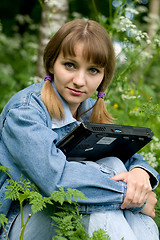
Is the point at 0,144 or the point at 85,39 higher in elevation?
the point at 85,39

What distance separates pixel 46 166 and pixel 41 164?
0.03m

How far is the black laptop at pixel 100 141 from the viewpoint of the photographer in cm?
189

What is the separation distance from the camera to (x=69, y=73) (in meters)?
2.09

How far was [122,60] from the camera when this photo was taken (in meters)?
3.28

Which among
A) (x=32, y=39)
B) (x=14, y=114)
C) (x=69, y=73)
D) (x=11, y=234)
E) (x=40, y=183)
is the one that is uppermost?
(x=69, y=73)

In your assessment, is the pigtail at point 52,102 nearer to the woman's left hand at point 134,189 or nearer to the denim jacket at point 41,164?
the denim jacket at point 41,164

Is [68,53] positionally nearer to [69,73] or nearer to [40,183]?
[69,73]

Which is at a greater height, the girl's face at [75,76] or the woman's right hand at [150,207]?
the girl's face at [75,76]

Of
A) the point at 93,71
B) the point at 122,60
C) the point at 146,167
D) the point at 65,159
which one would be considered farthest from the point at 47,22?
the point at 65,159

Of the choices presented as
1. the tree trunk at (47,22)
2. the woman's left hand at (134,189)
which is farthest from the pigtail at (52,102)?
the tree trunk at (47,22)

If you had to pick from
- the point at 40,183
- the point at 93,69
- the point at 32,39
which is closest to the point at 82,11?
the point at 32,39

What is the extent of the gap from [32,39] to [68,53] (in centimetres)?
587

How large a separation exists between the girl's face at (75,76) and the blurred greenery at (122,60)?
68 centimetres

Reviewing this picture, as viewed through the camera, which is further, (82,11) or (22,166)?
(82,11)
